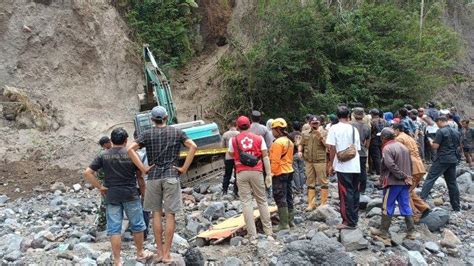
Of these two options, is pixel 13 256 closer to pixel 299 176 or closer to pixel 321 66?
pixel 299 176

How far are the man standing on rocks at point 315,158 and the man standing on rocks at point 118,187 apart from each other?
11.2 feet

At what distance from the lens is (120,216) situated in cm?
522

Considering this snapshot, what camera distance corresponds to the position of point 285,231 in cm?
652

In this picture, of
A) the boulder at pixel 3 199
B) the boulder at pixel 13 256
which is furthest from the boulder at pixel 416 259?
the boulder at pixel 3 199

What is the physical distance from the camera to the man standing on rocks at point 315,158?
7.66 meters

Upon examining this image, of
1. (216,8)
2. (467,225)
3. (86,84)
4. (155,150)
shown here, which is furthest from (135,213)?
(216,8)

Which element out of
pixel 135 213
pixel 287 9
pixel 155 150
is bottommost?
pixel 135 213

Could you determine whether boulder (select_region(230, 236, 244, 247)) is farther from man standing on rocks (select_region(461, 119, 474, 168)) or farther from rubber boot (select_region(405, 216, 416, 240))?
man standing on rocks (select_region(461, 119, 474, 168))

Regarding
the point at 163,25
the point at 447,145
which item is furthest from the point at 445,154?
the point at 163,25

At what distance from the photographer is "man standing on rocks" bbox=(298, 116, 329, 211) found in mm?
7664

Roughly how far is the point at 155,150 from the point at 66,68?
13.9 m

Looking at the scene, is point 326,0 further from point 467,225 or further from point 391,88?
point 467,225

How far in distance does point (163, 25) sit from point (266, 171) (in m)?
14.3

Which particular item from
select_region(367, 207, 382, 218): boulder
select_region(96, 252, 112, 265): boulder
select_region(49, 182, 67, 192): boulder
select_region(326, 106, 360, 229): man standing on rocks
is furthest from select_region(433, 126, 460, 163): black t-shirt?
select_region(49, 182, 67, 192): boulder
